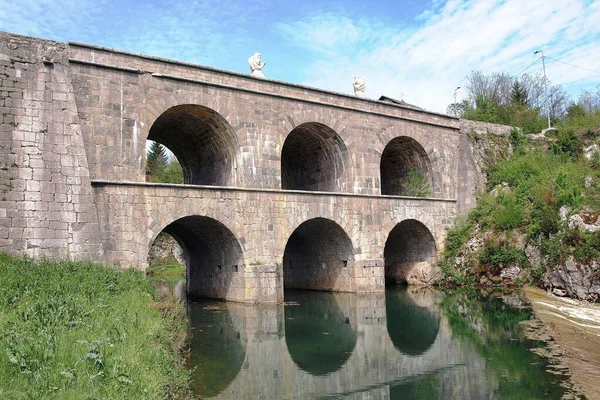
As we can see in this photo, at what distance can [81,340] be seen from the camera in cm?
615

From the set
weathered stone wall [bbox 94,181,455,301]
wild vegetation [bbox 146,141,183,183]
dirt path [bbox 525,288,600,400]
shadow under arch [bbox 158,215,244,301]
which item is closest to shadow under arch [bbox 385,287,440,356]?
weathered stone wall [bbox 94,181,455,301]

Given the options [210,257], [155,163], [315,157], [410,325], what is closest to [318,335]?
[410,325]

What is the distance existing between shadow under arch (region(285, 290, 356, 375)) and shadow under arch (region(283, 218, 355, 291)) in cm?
133

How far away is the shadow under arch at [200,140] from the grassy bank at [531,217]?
10791 millimetres

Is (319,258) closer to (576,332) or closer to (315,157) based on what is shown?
(315,157)

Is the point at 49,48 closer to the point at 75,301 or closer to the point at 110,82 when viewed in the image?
the point at 110,82

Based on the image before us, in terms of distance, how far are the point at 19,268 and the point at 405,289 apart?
635 inches

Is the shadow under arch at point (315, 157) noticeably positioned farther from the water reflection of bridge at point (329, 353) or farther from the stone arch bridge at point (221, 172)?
the water reflection of bridge at point (329, 353)

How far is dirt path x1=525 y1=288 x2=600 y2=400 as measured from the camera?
331 inches

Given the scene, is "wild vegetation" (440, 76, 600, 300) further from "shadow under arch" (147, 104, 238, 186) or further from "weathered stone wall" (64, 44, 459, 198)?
"shadow under arch" (147, 104, 238, 186)

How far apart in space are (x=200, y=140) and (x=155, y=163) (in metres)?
26.7

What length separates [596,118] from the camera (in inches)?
1093

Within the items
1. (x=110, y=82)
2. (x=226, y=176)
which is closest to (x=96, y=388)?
(x=110, y=82)

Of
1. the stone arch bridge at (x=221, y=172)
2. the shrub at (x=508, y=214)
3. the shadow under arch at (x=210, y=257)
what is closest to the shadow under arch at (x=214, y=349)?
the shadow under arch at (x=210, y=257)
